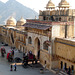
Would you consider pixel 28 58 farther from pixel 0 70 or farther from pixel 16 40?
pixel 16 40

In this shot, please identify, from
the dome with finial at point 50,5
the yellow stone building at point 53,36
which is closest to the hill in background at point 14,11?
the dome with finial at point 50,5

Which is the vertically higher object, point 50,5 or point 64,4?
point 50,5

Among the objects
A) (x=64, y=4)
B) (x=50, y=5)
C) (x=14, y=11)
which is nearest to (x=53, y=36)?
(x=64, y=4)

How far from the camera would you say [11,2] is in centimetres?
19662

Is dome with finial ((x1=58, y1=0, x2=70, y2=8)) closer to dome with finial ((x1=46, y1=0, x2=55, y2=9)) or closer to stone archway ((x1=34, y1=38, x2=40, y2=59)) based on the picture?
dome with finial ((x1=46, y1=0, x2=55, y2=9))

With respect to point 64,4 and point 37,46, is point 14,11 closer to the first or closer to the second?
point 37,46

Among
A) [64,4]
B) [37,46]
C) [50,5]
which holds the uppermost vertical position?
[50,5]

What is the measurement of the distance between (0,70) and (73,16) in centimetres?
1589

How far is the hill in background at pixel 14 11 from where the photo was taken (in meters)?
172

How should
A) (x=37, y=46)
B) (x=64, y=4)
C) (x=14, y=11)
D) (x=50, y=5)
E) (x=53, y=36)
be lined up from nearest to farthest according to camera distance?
(x=53, y=36) < (x=64, y=4) < (x=37, y=46) < (x=50, y=5) < (x=14, y=11)

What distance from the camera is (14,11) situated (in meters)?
181

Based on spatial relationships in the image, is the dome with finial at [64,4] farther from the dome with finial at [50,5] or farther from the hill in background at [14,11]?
the hill in background at [14,11]

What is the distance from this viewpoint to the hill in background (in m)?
172

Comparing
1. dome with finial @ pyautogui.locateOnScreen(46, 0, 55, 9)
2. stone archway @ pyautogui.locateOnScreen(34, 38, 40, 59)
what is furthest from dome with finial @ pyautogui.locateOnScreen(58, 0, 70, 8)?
Result: stone archway @ pyautogui.locateOnScreen(34, 38, 40, 59)
